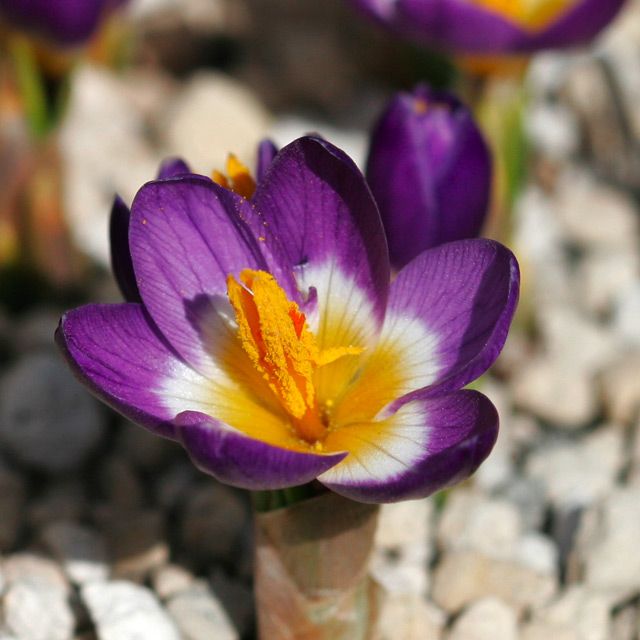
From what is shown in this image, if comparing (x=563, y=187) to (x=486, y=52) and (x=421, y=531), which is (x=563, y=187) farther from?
(x=421, y=531)

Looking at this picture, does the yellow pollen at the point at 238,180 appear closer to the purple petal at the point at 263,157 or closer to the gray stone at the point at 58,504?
the purple petal at the point at 263,157

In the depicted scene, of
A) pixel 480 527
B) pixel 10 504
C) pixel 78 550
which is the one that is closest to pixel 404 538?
pixel 480 527

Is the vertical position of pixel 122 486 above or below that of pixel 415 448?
below

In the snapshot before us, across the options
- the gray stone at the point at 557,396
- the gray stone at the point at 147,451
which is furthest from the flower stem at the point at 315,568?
the gray stone at the point at 557,396

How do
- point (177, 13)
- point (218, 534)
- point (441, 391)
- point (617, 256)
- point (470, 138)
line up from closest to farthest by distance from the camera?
point (441, 391)
point (470, 138)
point (218, 534)
point (617, 256)
point (177, 13)

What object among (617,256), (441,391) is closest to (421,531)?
(441,391)

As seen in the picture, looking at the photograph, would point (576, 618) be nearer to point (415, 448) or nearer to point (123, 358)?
point (415, 448)
